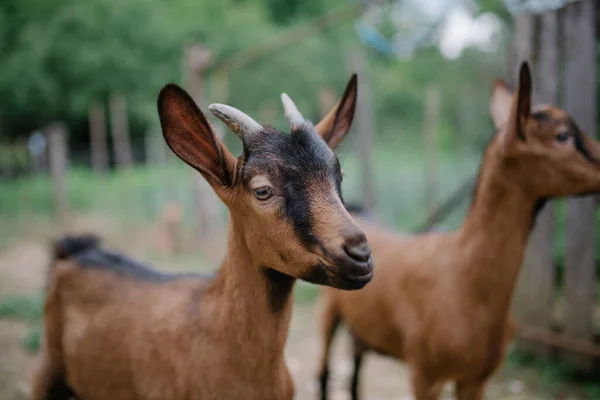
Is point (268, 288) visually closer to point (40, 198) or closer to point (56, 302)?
point (56, 302)

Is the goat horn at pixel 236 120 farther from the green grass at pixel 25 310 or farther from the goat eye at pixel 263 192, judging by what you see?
the green grass at pixel 25 310

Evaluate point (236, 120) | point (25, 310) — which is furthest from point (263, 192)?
point (25, 310)

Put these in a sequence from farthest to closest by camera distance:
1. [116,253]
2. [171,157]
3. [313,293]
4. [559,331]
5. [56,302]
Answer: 1. [171,157]
2. [313,293]
3. [559,331]
4. [116,253]
5. [56,302]

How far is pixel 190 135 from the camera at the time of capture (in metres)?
1.93

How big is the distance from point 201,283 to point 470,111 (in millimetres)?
12997

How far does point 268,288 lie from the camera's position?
204cm

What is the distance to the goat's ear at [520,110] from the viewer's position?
7.84ft

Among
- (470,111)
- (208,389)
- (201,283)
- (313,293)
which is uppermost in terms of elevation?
(470,111)

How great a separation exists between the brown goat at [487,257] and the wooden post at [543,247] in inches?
58.8

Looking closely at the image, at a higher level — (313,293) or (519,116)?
(519,116)

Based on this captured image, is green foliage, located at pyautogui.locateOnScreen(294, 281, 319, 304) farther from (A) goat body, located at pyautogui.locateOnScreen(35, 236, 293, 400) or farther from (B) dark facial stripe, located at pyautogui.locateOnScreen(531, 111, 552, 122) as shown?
(B) dark facial stripe, located at pyautogui.locateOnScreen(531, 111, 552, 122)

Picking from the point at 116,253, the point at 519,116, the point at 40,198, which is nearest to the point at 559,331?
the point at 519,116

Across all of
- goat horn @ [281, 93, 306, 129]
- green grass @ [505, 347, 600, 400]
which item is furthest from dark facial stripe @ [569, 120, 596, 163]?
green grass @ [505, 347, 600, 400]

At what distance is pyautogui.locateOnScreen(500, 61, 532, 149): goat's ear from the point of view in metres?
2.39
